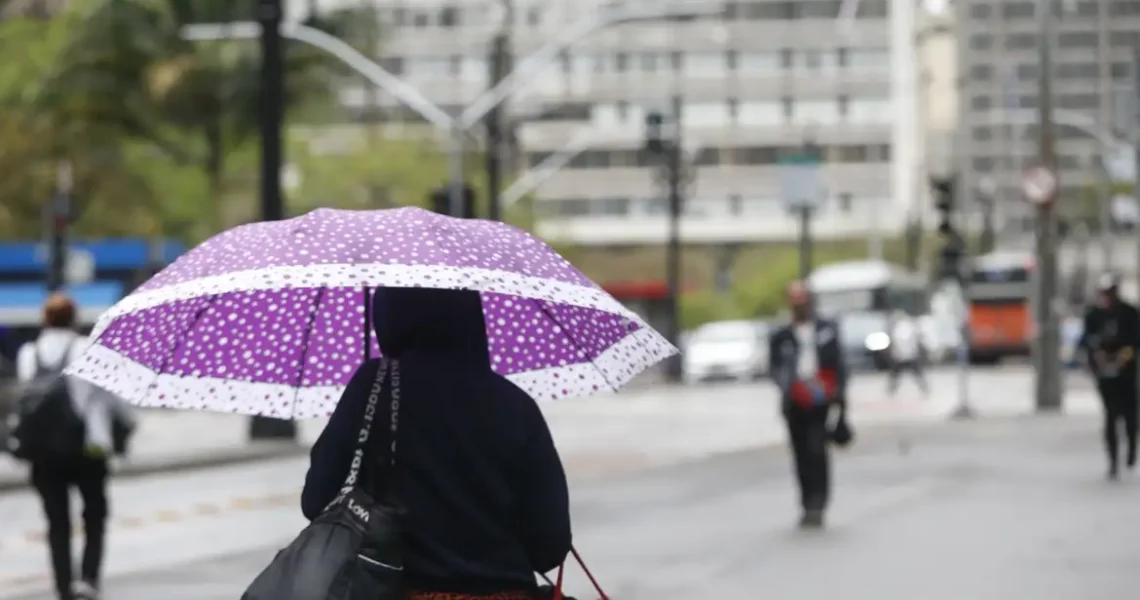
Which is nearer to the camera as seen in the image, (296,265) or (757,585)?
(296,265)

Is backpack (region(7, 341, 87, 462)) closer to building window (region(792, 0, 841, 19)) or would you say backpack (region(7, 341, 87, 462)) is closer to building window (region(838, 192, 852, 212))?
building window (region(838, 192, 852, 212))

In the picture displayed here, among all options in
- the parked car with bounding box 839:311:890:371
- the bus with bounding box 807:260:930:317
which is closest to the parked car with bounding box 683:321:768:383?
the parked car with bounding box 839:311:890:371

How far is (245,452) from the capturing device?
Result: 27516 mm

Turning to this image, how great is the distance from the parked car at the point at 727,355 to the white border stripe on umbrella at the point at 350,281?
5719 centimetres

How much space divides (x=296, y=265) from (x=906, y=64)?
397ft

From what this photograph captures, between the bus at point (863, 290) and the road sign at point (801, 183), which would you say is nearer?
the road sign at point (801, 183)

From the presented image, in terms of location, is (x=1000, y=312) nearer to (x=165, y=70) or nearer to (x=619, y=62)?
(x=165, y=70)

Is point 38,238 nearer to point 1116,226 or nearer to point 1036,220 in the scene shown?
point 1036,220

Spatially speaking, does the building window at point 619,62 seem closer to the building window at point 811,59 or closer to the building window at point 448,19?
the building window at point 448,19

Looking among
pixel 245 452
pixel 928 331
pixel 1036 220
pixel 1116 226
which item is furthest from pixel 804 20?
pixel 245 452

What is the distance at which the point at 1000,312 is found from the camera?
71875 millimetres

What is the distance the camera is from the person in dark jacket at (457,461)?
4.78 meters

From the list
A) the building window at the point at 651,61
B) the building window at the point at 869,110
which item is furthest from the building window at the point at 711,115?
the building window at the point at 869,110

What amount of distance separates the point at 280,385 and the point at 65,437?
19.9 feet
